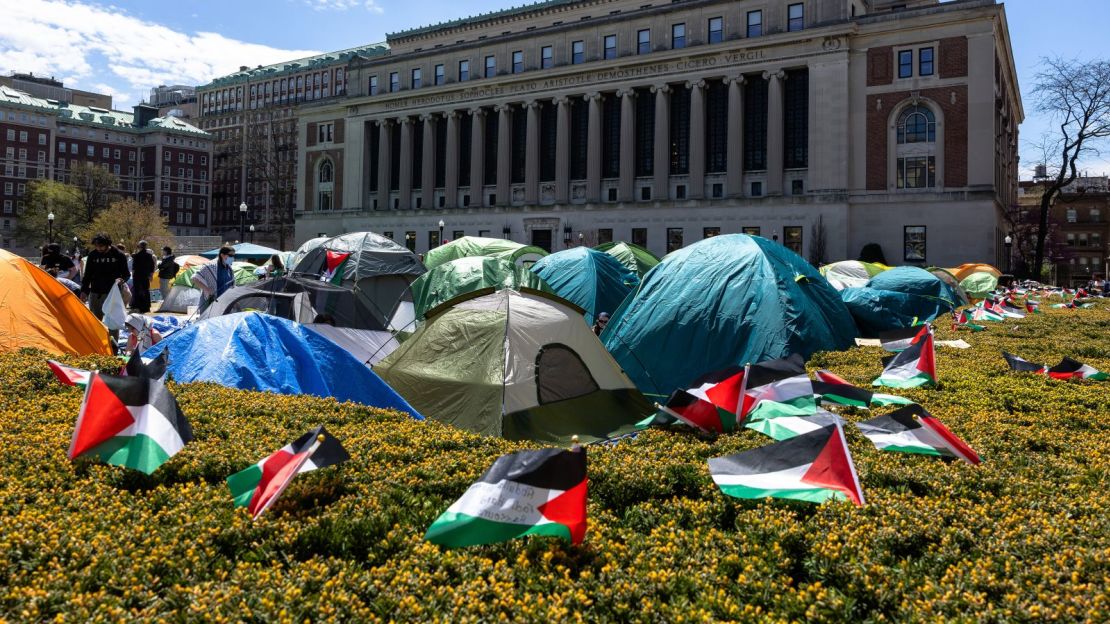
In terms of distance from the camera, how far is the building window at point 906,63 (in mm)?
47938

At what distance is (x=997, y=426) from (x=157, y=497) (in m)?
6.83

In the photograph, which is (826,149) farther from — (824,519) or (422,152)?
(824,519)

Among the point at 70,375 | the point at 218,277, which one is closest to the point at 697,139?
the point at 218,277

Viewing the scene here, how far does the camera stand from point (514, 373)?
9039 mm

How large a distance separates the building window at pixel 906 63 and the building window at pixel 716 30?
40.8 feet

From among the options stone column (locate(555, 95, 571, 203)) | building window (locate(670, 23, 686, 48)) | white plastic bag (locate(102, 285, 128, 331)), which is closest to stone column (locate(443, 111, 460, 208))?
stone column (locate(555, 95, 571, 203))

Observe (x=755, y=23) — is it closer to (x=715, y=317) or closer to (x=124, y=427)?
(x=715, y=317)

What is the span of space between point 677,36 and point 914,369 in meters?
52.3

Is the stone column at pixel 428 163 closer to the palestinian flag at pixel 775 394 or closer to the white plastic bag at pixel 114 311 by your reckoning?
the white plastic bag at pixel 114 311

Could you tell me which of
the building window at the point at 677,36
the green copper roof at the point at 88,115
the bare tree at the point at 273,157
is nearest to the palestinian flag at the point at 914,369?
the building window at the point at 677,36

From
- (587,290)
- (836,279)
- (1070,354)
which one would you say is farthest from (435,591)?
(836,279)

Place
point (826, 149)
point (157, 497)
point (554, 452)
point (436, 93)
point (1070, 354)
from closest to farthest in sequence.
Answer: point (554, 452) → point (157, 497) → point (1070, 354) → point (826, 149) → point (436, 93)

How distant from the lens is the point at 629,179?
57188mm

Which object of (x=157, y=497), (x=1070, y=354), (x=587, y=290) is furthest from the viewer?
(x=587, y=290)
